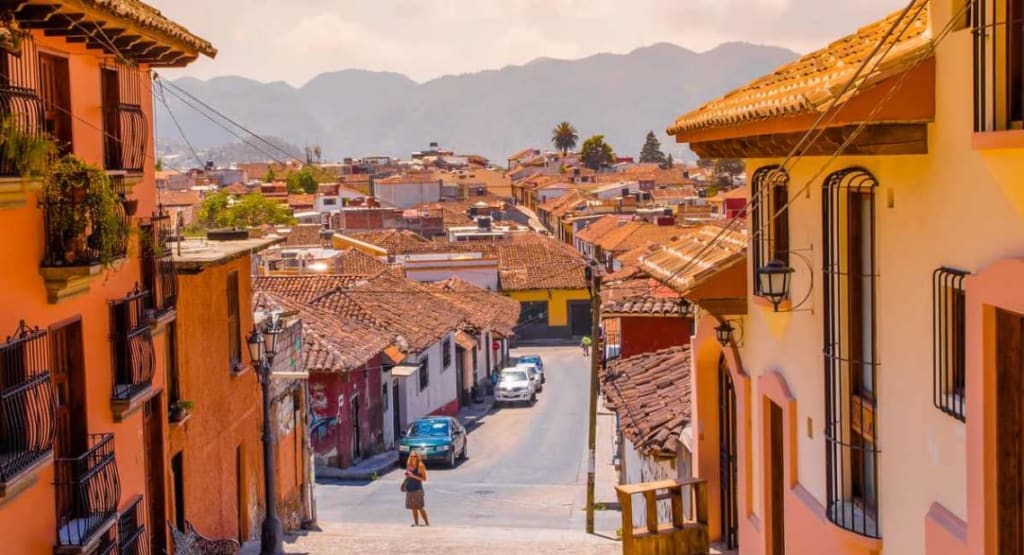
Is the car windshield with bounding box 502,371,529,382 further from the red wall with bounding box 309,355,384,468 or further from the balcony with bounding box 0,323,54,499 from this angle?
the balcony with bounding box 0,323,54,499

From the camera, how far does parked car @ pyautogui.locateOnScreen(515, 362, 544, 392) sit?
46.8 metres

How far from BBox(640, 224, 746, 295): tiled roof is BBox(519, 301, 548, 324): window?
155ft

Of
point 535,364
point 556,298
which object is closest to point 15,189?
point 535,364

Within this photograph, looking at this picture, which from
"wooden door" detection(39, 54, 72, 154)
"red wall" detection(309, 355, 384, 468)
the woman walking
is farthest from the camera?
"red wall" detection(309, 355, 384, 468)

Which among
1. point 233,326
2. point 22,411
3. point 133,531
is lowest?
point 133,531

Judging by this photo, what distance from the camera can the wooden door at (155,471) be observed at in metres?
15.3

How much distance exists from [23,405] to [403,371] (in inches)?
1017

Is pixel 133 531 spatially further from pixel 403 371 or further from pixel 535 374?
pixel 535 374

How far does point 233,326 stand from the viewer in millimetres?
20141

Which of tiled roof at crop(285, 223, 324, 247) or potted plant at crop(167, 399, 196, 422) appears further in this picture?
tiled roof at crop(285, 223, 324, 247)

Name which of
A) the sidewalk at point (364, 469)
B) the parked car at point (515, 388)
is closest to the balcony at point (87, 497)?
the sidewalk at point (364, 469)

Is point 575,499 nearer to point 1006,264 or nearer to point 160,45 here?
point 160,45

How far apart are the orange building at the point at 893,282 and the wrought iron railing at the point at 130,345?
5869 mm

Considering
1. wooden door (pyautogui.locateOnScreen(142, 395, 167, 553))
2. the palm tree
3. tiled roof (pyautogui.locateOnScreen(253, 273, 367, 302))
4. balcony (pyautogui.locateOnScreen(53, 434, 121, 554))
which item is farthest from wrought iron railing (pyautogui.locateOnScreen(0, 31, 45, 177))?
the palm tree
